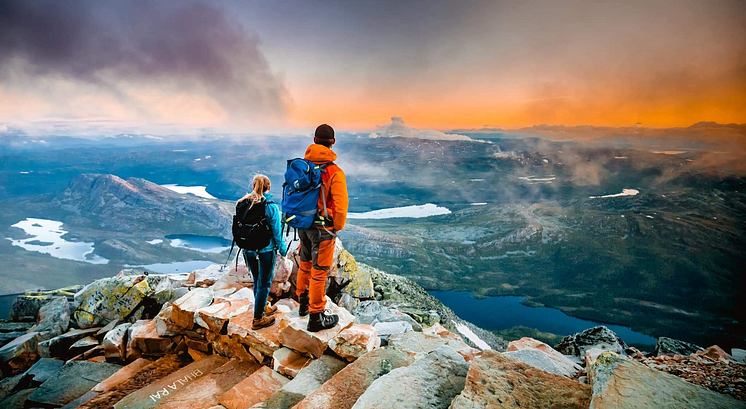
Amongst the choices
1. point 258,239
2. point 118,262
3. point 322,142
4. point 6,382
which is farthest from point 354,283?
point 118,262

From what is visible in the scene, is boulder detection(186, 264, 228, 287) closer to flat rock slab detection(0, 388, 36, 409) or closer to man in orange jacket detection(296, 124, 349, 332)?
flat rock slab detection(0, 388, 36, 409)

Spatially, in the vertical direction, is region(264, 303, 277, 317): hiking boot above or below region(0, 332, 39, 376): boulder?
above

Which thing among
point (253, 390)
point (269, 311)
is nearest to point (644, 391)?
point (253, 390)

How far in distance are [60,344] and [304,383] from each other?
922 centimetres

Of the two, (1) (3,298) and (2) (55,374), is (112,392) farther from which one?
(1) (3,298)

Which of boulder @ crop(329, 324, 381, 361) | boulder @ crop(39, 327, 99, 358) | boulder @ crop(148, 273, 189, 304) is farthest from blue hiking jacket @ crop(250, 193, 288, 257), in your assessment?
boulder @ crop(39, 327, 99, 358)

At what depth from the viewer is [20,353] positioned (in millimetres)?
9461

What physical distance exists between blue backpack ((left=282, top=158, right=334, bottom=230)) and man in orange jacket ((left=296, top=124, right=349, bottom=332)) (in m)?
0.10

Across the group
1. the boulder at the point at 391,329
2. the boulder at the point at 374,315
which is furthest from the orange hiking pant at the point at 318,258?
the boulder at the point at 374,315

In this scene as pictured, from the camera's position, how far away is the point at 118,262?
654 feet

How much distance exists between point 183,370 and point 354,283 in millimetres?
8195

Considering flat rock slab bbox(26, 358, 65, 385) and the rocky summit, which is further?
flat rock slab bbox(26, 358, 65, 385)

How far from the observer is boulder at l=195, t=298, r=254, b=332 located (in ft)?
23.0

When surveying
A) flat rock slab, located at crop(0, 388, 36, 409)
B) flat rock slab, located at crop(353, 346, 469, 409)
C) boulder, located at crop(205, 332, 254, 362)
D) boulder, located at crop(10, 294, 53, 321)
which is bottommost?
boulder, located at crop(10, 294, 53, 321)
